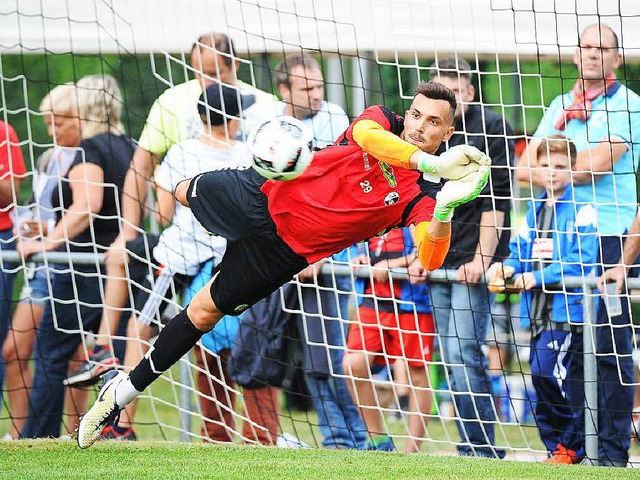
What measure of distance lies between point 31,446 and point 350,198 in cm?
249

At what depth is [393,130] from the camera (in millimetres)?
5832

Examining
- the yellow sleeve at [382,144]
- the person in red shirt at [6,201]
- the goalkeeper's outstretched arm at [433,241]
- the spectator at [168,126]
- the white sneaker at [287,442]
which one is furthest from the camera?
the person in red shirt at [6,201]

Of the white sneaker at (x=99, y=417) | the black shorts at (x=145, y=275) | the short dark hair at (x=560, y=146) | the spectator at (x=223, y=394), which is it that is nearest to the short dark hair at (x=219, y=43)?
the black shorts at (x=145, y=275)

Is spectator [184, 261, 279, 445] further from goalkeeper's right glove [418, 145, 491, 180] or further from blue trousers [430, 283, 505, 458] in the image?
goalkeeper's right glove [418, 145, 491, 180]

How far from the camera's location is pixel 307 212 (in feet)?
19.6

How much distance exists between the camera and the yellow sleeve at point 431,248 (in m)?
5.65

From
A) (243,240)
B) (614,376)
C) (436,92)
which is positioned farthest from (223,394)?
(436,92)

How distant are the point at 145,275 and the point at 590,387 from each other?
326 centimetres

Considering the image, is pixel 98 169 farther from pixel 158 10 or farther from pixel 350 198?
pixel 350 198

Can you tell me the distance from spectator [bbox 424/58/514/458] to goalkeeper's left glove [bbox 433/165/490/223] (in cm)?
215

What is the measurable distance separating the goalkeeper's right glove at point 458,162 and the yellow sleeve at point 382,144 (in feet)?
0.66

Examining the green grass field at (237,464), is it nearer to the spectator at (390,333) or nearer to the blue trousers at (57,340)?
the spectator at (390,333)

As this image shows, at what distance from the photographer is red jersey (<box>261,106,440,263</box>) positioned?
5898 mm

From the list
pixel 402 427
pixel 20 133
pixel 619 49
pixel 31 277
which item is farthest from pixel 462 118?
pixel 20 133
